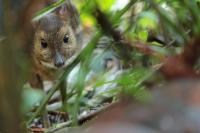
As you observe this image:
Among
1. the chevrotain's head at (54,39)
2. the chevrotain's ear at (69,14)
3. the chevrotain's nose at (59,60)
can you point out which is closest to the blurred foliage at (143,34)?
the chevrotain's nose at (59,60)

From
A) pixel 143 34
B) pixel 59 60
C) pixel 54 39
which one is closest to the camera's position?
pixel 143 34

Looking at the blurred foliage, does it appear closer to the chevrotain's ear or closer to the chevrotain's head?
the chevrotain's ear

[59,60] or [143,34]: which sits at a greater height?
[143,34]

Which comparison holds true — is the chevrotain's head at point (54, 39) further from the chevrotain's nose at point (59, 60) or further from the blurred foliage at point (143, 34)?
the blurred foliage at point (143, 34)

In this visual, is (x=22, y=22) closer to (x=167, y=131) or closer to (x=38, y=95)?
(x=167, y=131)

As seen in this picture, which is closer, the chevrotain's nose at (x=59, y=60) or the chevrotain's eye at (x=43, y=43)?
the chevrotain's nose at (x=59, y=60)

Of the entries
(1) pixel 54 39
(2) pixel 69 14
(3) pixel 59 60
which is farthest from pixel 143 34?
(1) pixel 54 39

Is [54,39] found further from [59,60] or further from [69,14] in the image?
[59,60]
